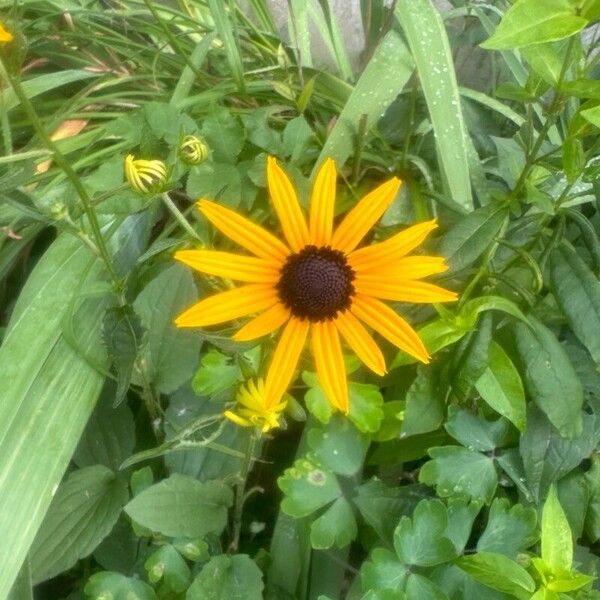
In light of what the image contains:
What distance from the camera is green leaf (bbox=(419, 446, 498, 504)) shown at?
0.66m

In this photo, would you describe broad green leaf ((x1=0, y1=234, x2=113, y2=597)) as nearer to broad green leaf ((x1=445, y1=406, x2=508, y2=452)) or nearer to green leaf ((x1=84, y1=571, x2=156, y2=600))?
green leaf ((x1=84, y1=571, x2=156, y2=600))

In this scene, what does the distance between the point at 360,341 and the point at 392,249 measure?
0.24ft

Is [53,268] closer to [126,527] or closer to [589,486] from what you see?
[126,527]

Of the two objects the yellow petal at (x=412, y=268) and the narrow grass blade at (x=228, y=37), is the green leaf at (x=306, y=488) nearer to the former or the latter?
the yellow petal at (x=412, y=268)

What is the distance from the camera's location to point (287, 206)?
0.56 m

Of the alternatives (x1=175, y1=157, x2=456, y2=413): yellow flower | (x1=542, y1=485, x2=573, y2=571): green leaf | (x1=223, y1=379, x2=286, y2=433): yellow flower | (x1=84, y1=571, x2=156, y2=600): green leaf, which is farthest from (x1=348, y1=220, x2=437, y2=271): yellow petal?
(x1=84, y1=571, x2=156, y2=600): green leaf

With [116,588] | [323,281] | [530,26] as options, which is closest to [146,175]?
[323,281]

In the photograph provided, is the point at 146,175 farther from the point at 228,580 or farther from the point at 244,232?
the point at 228,580

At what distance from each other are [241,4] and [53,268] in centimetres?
49

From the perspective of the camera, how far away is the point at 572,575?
60cm

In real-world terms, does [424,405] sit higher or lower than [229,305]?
lower

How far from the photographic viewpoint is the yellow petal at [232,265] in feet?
1.77

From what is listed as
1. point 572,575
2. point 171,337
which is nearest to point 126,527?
point 171,337

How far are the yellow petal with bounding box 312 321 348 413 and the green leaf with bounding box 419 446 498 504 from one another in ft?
0.43
